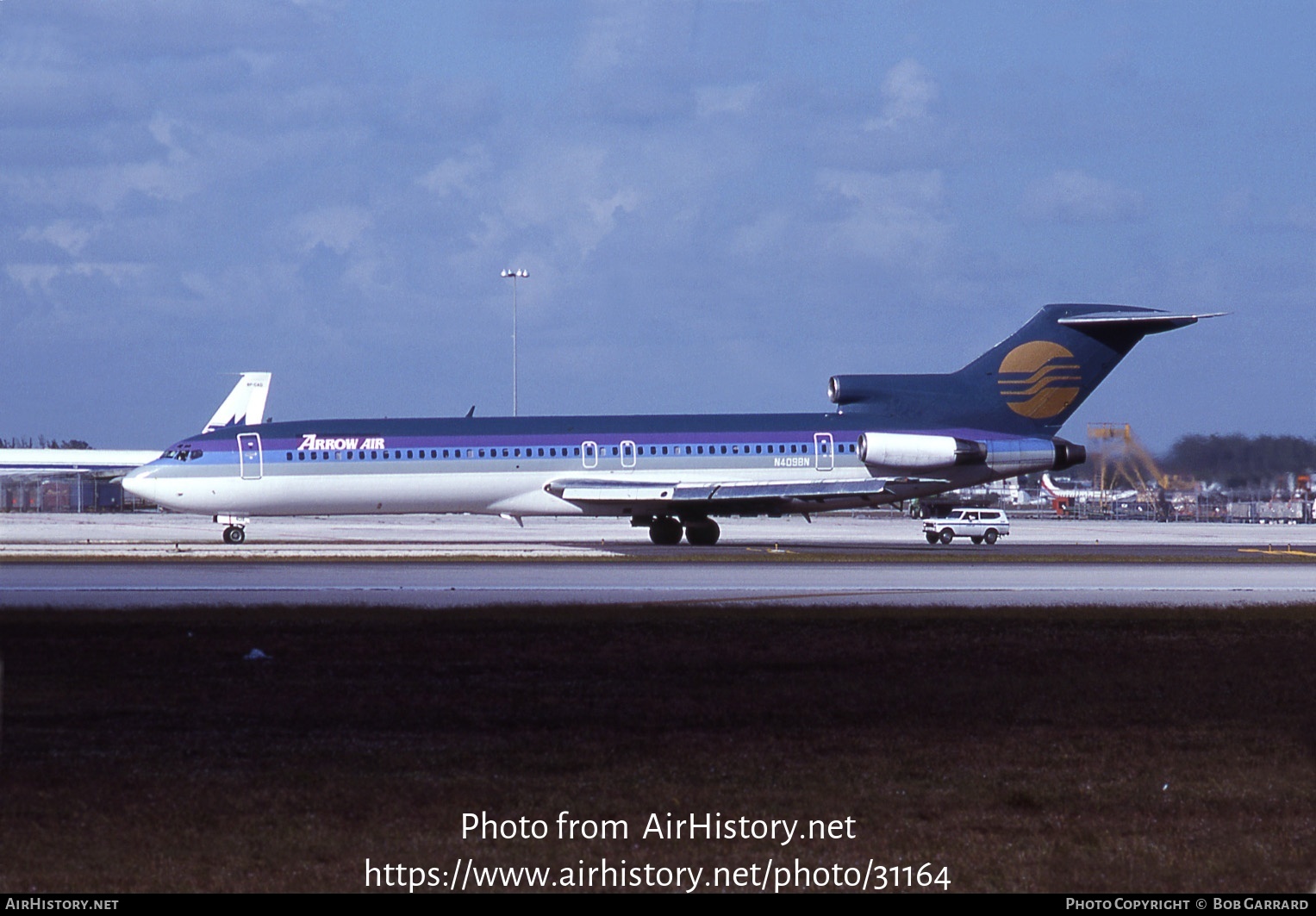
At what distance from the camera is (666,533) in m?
44.1

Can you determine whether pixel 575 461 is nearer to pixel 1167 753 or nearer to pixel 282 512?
pixel 282 512

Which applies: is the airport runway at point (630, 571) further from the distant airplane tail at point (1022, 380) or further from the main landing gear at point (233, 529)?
the distant airplane tail at point (1022, 380)

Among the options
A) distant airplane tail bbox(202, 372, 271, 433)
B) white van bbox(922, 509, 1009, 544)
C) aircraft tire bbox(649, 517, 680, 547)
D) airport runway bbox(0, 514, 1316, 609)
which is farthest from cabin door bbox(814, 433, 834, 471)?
distant airplane tail bbox(202, 372, 271, 433)

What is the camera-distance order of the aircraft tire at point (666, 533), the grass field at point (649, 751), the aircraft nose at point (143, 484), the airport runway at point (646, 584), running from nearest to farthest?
the grass field at point (649, 751) → the airport runway at point (646, 584) → the aircraft nose at point (143, 484) → the aircraft tire at point (666, 533)

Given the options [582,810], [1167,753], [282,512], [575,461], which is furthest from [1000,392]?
Answer: [582,810]

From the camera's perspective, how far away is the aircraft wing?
4241 cm

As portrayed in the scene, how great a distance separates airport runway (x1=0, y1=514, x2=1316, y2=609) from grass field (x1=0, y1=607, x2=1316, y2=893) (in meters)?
5.48

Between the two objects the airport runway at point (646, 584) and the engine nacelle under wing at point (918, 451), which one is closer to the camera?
the airport runway at point (646, 584)

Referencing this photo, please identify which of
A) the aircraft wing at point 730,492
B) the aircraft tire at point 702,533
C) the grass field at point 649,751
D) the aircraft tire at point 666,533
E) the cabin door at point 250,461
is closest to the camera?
the grass field at point 649,751

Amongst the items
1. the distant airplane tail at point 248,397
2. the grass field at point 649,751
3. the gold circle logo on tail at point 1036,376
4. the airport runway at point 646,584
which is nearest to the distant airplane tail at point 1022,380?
the gold circle logo on tail at point 1036,376

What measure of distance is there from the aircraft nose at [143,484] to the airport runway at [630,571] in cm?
157

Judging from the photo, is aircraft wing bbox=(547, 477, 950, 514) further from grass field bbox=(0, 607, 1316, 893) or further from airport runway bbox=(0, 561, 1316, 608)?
grass field bbox=(0, 607, 1316, 893)

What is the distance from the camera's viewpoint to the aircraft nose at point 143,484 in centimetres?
4188

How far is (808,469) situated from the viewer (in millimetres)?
43625
